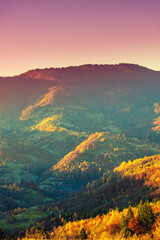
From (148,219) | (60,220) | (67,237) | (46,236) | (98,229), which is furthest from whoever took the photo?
(60,220)

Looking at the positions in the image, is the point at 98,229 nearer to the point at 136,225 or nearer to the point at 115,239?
the point at 136,225

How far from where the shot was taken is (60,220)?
18462cm

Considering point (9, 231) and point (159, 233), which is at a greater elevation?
point (159, 233)

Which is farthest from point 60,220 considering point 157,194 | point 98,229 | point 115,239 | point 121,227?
point 115,239

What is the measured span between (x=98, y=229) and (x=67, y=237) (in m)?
17.6

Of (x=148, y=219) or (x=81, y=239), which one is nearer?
(x=148, y=219)

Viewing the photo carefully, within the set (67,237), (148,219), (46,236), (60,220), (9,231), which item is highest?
(148,219)

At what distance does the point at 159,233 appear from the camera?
66000mm

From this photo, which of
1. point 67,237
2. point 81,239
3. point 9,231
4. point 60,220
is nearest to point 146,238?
point 81,239

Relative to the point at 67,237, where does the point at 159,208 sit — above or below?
above

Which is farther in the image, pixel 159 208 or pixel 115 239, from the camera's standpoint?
pixel 159 208

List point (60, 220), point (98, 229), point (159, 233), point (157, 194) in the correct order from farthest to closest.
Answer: point (60, 220) < point (157, 194) < point (98, 229) < point (159, 233)

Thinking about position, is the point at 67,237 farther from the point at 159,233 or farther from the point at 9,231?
the point at 9,231

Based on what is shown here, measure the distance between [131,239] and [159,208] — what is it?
2352 centimetres
